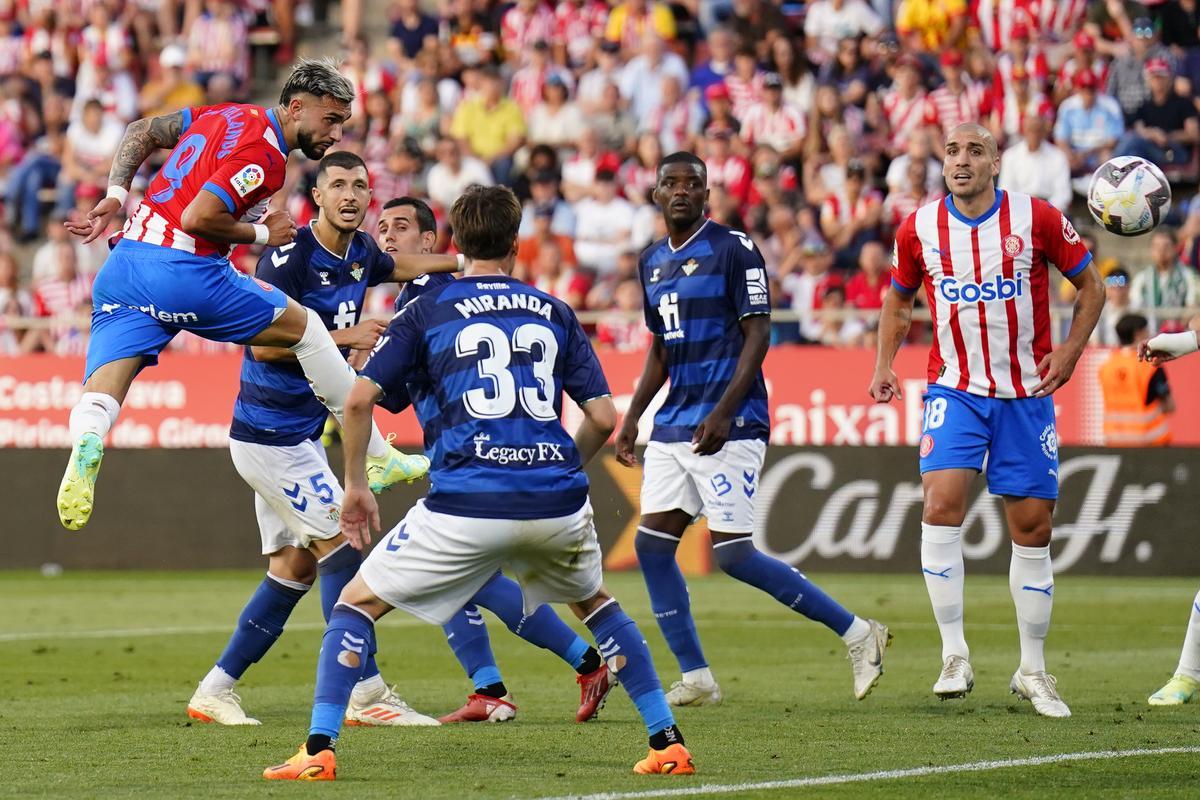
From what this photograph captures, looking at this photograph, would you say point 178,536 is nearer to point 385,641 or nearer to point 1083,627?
point 385,641

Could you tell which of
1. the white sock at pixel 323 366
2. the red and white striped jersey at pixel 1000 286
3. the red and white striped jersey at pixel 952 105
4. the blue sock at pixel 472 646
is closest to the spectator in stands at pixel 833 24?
the red and white striped jersey at pixel 952 105

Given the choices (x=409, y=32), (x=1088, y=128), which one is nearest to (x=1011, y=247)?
(x=1088, y=128)

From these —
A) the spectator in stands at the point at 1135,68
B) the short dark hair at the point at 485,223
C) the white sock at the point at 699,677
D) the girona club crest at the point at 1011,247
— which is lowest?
the white sock at the point at 699,677

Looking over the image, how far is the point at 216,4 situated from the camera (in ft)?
83.7

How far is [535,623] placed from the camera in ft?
28.5

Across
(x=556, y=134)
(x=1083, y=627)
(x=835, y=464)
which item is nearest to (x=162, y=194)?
(x=1083, y=627)

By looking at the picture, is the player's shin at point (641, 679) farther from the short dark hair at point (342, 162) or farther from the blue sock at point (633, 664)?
the short dark hair at point (342, 162)

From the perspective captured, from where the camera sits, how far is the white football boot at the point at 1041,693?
8.47 meters

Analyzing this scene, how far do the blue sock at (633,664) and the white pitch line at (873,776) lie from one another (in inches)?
13.1

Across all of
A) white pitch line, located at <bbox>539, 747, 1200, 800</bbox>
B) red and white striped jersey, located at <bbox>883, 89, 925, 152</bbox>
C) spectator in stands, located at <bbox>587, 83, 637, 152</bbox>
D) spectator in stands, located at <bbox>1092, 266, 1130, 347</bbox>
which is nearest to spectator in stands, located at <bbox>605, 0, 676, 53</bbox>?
spectator in stands, located at <bbox>587, 83, 637, 152</bbox>

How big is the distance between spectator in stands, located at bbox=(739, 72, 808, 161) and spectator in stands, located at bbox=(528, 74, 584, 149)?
234 cm

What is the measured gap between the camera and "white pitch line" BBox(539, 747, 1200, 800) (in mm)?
6195

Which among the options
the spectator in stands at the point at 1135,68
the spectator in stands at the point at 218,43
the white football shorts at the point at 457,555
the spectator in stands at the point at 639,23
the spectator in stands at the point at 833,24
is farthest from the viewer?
the spectator in stands at the point at 218,43

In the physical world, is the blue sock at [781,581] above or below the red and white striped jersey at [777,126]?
below
